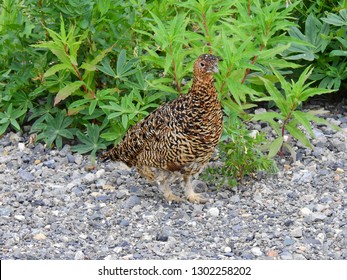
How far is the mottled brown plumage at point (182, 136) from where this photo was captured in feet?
20.3

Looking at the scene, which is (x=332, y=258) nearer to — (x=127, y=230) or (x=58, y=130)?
(x=127, y=230)

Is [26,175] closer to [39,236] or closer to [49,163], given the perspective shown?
[49,163]

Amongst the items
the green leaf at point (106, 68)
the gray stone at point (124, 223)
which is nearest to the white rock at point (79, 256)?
the gray stone at point (124, 223)

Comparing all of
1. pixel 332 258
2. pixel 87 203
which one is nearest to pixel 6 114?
pixel 87 203

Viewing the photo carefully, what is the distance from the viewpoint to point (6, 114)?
7.54m

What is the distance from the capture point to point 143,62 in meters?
7.36

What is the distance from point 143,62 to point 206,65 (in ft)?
4.40

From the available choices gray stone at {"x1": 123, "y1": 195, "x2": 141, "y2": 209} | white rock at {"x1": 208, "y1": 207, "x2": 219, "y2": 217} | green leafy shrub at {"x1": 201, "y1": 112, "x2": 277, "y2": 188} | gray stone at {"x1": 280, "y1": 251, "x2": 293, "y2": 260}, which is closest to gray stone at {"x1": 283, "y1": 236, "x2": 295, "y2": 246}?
gray stone at {"x1": 280, "y1": 251, "x2": 293, "y2": 260}

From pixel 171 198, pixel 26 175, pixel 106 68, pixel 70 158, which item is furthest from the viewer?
pixel 70 158

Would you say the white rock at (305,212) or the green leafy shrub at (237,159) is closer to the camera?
the white rock at (305,212)

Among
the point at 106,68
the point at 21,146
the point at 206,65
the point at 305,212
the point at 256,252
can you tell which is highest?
the point at 206,65

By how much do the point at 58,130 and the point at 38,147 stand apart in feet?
0.77

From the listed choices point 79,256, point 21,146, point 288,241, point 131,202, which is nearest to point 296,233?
point 288,241

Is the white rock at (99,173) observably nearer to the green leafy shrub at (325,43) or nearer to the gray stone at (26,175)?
the gray stone at (26,175)
